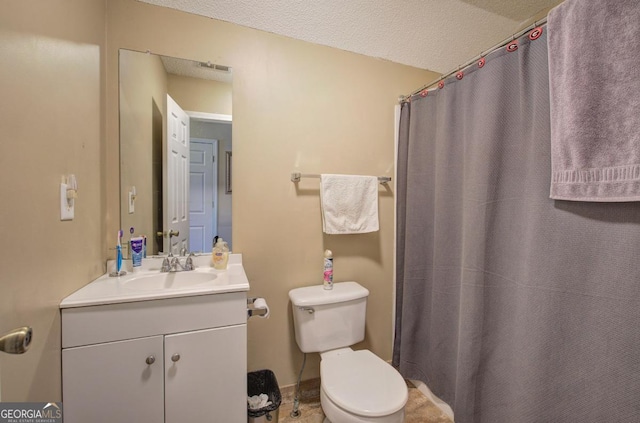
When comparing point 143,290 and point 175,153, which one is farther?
point 175,153

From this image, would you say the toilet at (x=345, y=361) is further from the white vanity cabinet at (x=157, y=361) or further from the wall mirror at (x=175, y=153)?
the wall mirror at (x=175, y=153)

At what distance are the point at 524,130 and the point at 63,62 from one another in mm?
1718

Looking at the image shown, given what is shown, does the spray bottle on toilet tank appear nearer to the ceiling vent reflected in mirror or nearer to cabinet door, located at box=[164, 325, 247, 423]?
cabinet door, located at box=[164, 325, 247, 423]

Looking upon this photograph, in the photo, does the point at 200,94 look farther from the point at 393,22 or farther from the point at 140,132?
the point at 393,22

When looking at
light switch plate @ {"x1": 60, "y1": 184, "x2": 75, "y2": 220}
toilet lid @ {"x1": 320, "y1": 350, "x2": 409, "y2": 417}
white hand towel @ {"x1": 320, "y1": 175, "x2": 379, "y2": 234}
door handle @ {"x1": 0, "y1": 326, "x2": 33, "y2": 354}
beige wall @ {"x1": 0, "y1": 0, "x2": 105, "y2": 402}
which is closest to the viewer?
door handle @ {"x1": 0, "y1": 326, "x2": 33, "y2": 354}

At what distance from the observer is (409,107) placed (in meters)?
1.71

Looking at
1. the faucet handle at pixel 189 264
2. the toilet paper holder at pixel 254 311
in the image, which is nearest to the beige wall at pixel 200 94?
the faucet handle at pixel 189 264

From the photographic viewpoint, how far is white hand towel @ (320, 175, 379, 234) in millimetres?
1576

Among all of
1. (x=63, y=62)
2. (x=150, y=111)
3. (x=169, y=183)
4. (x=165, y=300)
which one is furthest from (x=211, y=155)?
(x=165, y=300)

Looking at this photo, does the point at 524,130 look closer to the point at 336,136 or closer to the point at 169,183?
the point at 336,136

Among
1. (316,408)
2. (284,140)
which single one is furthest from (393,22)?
(316,408)

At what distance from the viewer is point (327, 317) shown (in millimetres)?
1442

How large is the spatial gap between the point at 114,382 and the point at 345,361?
3.14 feet

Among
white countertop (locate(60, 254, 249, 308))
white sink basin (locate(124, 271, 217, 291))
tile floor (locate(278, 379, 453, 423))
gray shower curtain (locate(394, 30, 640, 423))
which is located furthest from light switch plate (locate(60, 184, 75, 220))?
gray shower curtain (locate(394, 30, 640, 423))
